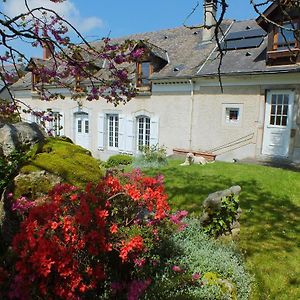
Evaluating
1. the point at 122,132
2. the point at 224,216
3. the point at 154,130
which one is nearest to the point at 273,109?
the point at 154,130

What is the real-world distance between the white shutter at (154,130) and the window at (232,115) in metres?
3.84

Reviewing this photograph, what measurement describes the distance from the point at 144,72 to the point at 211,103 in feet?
15.0

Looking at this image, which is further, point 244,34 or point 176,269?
point 244,34

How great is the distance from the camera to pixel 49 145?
19.0 ft

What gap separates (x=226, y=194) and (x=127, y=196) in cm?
219

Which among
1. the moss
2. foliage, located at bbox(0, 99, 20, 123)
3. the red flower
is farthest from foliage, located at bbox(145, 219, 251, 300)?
foliage, located at bbox(0, 99, 20, 123)

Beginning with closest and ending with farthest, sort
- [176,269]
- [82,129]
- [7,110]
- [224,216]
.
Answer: [176,269]
[224,216]
[7,110]
[82,129]

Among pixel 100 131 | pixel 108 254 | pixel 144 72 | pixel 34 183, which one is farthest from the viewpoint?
pixel 100 131

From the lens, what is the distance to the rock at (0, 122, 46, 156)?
18.4 feet

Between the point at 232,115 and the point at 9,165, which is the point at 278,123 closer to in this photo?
the point at 232,115

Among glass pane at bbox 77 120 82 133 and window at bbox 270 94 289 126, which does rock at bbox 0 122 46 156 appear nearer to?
window at bbox 270 94 289 126

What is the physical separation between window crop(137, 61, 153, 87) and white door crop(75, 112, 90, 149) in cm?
450

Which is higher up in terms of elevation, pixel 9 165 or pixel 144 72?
pixel 144 72

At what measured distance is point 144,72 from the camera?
16703mm
